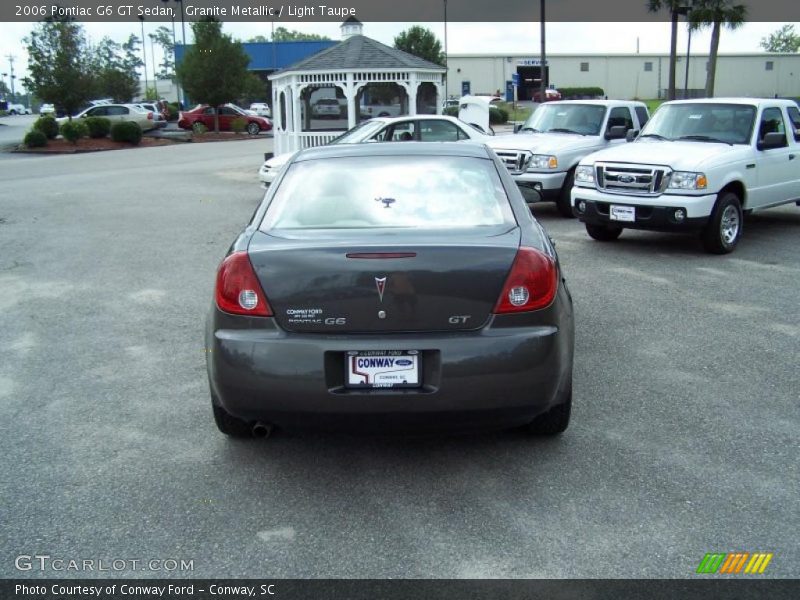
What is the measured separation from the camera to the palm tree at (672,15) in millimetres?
34812

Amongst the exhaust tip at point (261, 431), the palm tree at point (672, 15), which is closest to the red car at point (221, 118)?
the palm tree at point (672, 15)

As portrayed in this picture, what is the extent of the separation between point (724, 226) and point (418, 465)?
694cm

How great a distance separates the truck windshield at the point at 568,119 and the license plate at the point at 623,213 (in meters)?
4.37

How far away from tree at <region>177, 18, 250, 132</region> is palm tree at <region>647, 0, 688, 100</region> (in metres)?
20.0

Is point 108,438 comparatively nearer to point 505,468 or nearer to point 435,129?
point 505,468

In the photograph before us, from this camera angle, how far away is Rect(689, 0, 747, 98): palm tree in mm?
38812

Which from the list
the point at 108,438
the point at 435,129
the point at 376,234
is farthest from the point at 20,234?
the point at 376,234

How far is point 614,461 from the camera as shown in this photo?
425 cm

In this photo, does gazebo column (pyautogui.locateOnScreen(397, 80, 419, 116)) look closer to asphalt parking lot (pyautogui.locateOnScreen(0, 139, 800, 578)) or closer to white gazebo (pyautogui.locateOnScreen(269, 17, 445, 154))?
white gazebo (pyautogui.locateOnScreen(269, 17, 445, 154))

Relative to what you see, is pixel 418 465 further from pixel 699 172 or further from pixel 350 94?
pixel 350 94

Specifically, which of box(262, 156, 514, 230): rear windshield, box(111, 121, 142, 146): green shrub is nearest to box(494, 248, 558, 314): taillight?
box(262, 156, 514, 230): rear windshield

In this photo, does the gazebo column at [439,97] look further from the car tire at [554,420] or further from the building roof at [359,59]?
the car tire at [554,420]

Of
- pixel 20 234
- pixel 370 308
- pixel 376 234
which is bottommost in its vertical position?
pixel 20 234

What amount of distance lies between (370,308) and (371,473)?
924 millimetres
